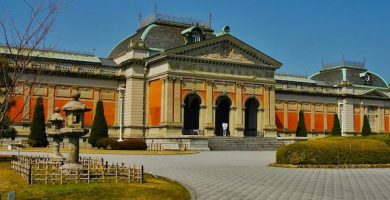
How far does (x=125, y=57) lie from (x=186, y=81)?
9213 mm

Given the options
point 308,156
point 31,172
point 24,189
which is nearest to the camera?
point 24,189

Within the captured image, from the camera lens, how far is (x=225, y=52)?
199 ft

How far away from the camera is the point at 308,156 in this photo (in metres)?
29.2

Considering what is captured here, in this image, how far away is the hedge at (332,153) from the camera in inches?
1155

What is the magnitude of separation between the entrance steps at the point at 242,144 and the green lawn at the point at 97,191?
1350 inches

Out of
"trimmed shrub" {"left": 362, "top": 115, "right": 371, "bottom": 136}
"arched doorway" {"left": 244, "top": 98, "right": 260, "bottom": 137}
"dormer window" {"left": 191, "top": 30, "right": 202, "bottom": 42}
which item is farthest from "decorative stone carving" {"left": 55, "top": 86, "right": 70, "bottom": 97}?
"trimmed shrub" {"left": 362, "top": 115, "right": 371, "bottom": 136}

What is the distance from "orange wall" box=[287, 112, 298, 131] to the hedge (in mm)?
42917

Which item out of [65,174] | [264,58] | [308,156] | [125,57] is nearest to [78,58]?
[125,57]

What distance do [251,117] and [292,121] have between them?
37.0 feet

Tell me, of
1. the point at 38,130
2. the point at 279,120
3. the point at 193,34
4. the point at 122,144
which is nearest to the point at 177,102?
the point at 193,34

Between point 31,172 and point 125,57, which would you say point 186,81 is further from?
point 31,172

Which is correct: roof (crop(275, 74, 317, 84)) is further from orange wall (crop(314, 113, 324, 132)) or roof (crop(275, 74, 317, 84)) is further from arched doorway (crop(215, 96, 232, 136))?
arched doorway (crop(215, 96, 232, 136))

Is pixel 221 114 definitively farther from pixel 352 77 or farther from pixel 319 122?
pixel 352 77

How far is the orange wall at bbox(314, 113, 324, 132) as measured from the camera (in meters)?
77.2
